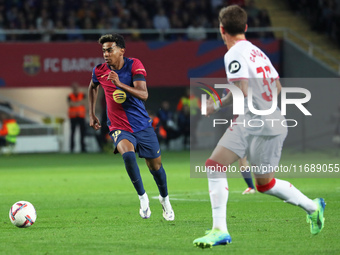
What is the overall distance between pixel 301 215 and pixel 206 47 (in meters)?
18.1

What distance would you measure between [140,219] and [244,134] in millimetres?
2719

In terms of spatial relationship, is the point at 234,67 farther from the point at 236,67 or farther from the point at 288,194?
the point at 288,194

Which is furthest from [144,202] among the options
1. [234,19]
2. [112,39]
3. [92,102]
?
[234,19]

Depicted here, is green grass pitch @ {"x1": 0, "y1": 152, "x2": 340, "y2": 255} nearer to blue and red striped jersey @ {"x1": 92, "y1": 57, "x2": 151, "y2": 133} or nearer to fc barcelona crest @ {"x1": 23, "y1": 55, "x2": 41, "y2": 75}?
blue and red striped jersey @ {"x1": 92, "y1": 57, "x2": 151, "y2": 133}

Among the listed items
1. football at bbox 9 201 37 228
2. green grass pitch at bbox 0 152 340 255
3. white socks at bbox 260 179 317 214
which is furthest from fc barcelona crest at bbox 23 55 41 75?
white socks at bbox 260 179 317 214

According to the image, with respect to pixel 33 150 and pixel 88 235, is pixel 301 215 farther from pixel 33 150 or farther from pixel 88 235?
pixel 33 150

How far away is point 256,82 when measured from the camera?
6.52m

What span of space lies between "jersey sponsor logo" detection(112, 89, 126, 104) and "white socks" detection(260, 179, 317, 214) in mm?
2938

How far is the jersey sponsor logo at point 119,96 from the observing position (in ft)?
30.1

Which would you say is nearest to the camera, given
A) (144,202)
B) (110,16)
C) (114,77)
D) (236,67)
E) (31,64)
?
(236,67)

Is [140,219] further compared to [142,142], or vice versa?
[142,142]

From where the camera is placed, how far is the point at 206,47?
26875 mm

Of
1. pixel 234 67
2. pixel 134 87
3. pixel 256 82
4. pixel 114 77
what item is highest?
pixel 234 67

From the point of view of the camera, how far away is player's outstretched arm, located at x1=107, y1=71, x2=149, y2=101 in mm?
8484
